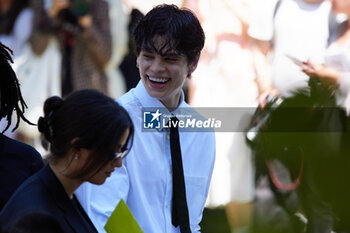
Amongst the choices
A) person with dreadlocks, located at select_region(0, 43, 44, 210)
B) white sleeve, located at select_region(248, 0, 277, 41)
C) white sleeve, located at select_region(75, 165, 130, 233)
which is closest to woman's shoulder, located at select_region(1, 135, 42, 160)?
person with dreadlocks, located at select_region(0, 43, 44, 210)

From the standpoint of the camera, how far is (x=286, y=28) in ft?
16.0

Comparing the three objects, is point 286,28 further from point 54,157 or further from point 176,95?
point 54,157

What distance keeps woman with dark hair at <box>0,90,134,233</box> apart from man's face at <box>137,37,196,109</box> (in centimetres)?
88


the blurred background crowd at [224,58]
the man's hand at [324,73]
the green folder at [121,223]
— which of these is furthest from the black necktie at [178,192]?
the man's hand at [324,73]

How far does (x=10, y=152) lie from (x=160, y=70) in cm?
79

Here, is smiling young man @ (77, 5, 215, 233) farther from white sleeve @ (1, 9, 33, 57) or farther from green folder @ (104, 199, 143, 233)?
white sleeve @ (1, 9, 33, 57)

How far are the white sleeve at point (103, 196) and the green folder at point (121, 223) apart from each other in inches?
14.6

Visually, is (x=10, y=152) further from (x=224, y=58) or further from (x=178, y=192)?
(x=224, y=58)

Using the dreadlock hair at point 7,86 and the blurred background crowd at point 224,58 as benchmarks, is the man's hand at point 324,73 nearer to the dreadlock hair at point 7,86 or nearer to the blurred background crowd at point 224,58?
the blurred background crowd at point 224,58

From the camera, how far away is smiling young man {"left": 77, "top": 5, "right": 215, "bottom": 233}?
300 cm

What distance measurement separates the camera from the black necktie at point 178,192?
3027mm

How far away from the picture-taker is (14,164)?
2654 mm

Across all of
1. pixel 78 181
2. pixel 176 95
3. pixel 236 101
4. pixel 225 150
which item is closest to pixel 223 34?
pixel 236 101

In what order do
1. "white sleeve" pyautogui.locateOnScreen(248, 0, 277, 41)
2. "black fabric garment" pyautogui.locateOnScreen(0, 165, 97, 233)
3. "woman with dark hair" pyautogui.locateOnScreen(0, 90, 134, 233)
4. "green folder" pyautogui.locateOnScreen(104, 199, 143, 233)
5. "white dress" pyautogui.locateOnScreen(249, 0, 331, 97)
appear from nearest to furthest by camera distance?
"black fabric garment" pyautogui.locateOnScreen(0, 165, 97, 233), "woman with dark hair" pyautogui.locateOnScreen(0, 90, 134, 233), "green folder" pyautogui.locateOnScreen(104, 199, 143, 233), "white dress" pyautogui.locateOnScreen(249, 0, 331, 97), "white sleeve" pyautogui.locateOnScreen(248, 0, 277, 41)
